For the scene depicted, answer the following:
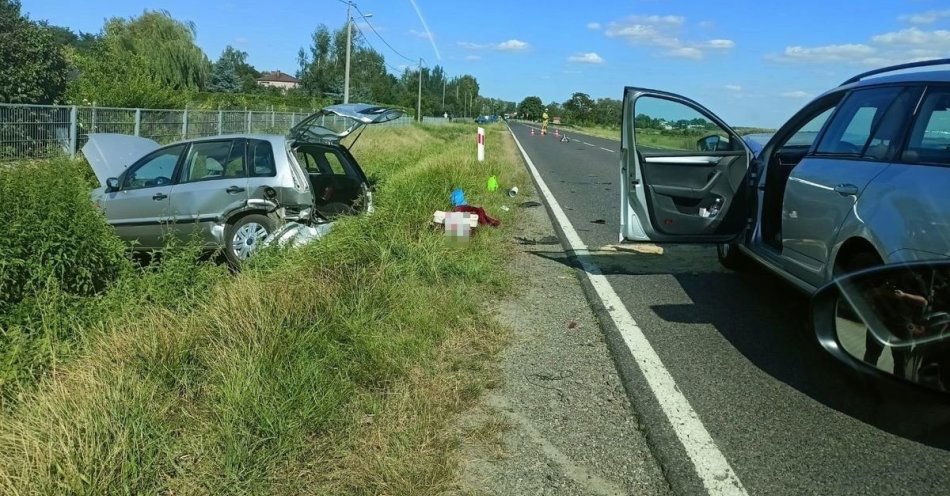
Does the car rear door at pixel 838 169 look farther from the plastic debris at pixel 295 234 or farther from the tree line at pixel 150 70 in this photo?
the tree line at pixel 150 70

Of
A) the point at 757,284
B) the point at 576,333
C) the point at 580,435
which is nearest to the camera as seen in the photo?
the point at 580,435

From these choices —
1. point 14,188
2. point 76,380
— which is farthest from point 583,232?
point 76,380

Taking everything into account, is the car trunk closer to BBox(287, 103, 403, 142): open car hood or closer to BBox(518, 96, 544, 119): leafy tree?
BBox(287, 103, 403, 142): open car hood

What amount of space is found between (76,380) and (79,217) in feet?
9.58

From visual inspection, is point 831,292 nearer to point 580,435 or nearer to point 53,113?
point 580,435

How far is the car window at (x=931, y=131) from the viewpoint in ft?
13.5

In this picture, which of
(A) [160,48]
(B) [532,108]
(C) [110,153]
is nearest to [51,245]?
(C) [110,153]

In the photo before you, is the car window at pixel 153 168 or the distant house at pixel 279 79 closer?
the car window at pixel 153 168

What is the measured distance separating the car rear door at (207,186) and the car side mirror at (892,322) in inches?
253

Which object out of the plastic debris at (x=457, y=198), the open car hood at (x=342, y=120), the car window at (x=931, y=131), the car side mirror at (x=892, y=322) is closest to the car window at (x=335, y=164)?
the open car hood at (x=342, y=120)

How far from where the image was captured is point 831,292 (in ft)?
9.86

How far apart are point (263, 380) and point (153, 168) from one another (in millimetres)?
5825

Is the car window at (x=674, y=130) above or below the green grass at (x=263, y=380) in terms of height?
above

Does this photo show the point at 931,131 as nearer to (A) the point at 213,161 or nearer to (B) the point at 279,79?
(A) the point at 213,161
